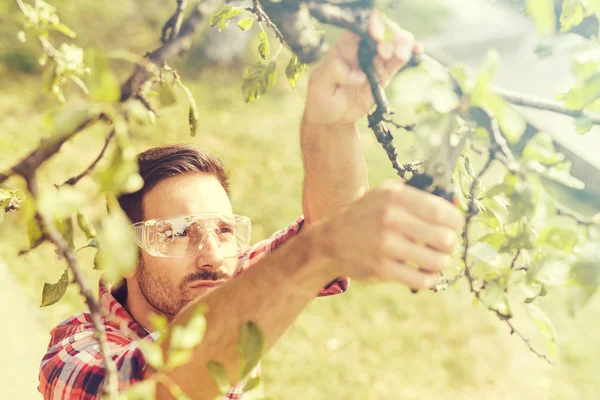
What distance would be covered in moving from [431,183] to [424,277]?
0.14 meters

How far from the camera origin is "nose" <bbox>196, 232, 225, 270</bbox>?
1.64 metres

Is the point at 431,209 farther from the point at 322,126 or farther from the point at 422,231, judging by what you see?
the point at 322,126

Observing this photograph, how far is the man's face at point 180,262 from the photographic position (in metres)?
1.65

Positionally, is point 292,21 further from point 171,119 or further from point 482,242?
point 171,119

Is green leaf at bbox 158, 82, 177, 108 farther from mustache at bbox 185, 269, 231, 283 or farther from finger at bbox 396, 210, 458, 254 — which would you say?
mustache at bbox 185, 269, 231, 283

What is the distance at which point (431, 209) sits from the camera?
751 millimetres

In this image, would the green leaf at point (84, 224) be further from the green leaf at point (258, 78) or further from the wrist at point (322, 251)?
the green leaf at point (258, 78)

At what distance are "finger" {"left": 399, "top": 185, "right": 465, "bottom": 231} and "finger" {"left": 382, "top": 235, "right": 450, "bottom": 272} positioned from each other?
0.04m

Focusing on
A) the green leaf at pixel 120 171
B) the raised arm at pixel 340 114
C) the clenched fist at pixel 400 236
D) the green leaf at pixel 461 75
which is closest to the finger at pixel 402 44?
the raised arm at pixel 340 114

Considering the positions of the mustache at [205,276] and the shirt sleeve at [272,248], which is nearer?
the mustache at [205,276]

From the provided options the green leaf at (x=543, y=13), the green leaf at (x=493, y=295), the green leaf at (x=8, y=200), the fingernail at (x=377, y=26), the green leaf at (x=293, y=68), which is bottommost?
the green leaf at (x=8, y=200)

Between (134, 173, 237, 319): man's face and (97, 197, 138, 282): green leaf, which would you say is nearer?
(97, 197, 138, 282): green leaf

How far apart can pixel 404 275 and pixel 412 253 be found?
0.11ft

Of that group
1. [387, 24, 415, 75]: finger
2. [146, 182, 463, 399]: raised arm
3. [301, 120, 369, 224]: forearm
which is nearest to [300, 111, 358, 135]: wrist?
[301, 120, 369, 224]: forearm
